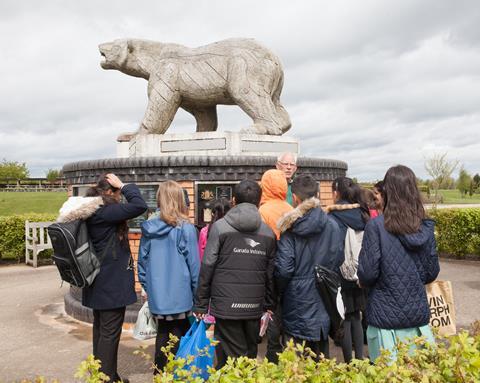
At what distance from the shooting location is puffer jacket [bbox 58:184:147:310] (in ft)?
11.0

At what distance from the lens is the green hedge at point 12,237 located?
35.3 feet

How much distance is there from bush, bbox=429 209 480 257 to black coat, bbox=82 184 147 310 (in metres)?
9.20

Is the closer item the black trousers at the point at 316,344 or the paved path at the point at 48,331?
the black trousers at the point at 316,344

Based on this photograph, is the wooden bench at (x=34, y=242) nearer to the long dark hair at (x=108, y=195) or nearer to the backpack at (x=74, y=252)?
the long dark hair at (x=108, y=195)

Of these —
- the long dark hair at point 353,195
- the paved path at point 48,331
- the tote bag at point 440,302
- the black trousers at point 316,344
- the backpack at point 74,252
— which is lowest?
the paved path at point 48,331

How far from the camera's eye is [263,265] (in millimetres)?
3131

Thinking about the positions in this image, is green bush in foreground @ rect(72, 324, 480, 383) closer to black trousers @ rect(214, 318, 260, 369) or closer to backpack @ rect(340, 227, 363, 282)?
black trousers @ rect(214, 318, 260, 369)

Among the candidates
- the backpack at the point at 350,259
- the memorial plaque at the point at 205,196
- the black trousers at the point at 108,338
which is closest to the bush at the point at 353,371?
the black trousers at the point at 108,338

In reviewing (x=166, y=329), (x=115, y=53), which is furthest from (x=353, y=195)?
(x=115, y=53)

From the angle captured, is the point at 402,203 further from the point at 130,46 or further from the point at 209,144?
the point at 130,46

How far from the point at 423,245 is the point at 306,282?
87 centimetres

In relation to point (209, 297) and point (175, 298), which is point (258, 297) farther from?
point (175, 298)

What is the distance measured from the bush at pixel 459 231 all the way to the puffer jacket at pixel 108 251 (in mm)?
9203

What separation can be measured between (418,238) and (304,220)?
30.3 inches
